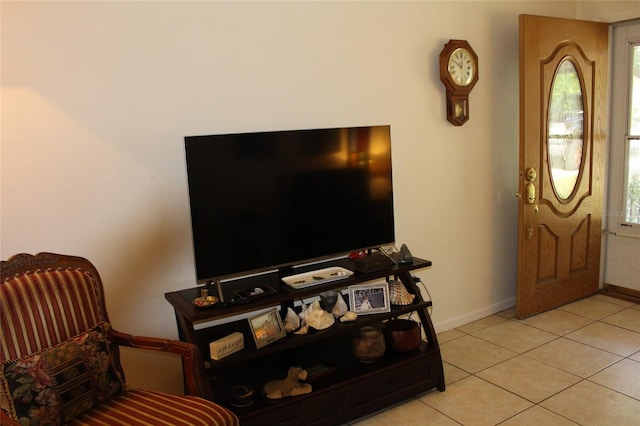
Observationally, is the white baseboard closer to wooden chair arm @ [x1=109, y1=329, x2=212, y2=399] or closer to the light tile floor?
the light tile floor

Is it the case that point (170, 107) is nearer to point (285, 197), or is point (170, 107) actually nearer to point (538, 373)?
point (285, 197)

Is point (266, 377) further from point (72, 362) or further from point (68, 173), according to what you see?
point (68, 173)

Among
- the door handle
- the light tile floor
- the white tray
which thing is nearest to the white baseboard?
the light tile floor

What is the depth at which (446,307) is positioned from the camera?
3.49m

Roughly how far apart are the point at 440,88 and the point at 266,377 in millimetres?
2074

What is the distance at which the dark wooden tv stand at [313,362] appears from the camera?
2166 mm

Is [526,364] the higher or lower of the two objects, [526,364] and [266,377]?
the lower

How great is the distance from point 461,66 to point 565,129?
3.33 ft

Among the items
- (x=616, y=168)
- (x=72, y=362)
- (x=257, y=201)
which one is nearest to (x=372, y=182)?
(x=257, y=201)

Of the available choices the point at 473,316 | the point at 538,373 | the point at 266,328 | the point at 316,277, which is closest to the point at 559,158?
the point at 473,316

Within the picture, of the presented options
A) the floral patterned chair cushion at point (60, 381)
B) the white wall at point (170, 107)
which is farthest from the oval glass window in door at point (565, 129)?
the floral patterned chair cushion at point (60, 381)

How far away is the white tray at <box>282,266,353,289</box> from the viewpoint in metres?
2.35

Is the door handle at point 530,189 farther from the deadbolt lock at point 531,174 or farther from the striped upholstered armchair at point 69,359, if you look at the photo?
the striped upholstered armchair at point 69,359

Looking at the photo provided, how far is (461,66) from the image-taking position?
3250 millimetres
